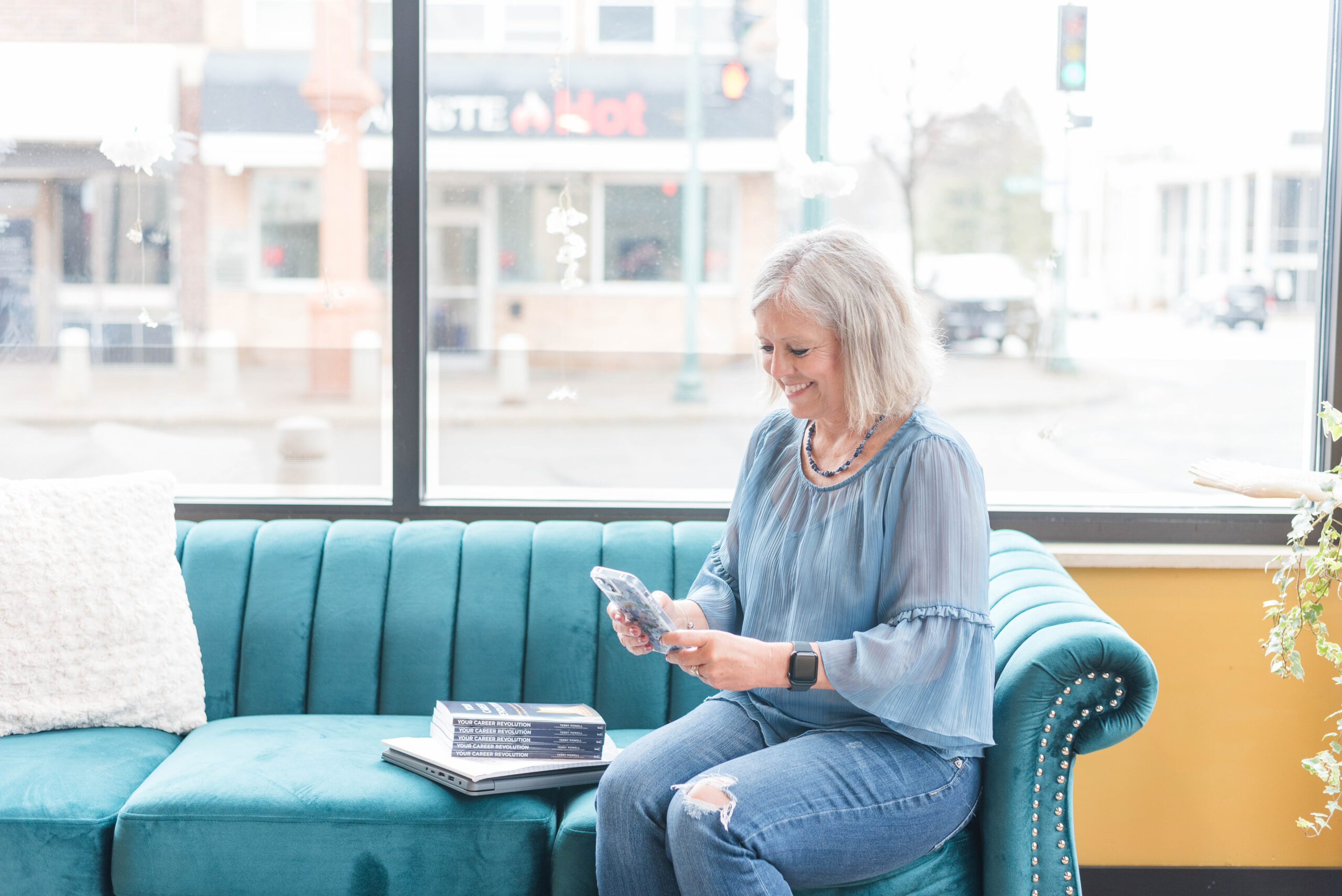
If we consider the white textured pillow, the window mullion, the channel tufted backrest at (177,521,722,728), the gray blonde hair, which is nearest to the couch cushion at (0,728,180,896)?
the white textured pillow

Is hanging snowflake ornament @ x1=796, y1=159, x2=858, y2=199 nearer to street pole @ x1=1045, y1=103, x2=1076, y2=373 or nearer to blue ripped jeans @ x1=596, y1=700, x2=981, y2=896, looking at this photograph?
street pole @ x1=1045, y1=103, x2=1076, y2=373

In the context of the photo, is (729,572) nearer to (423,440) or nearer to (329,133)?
(423,440)

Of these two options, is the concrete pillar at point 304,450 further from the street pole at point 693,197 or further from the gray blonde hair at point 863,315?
the gray blonde hair at point 863,315

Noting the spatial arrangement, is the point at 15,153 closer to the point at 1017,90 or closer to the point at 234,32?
the point at 234,32

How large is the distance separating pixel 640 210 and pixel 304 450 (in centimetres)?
110

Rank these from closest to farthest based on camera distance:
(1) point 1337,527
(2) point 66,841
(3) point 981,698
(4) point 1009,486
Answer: (3) point 981,698 → (2) point 66,841 → (1) point 1337,527 → (4) point 1009,486

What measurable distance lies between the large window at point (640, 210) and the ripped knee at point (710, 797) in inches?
46.2

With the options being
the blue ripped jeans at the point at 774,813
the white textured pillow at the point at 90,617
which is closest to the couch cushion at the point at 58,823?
the white textured pillow at the point at 90,617

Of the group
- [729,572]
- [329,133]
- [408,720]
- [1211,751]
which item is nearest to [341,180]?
[329,133]

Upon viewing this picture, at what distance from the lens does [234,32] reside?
293 centimetres

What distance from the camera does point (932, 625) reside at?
5.65ft

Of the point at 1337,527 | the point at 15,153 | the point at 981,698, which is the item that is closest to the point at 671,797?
the point at 981,698

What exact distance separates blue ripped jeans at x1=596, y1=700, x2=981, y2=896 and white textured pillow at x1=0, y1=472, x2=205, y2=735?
1.09m

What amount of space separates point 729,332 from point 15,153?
1891 mm
